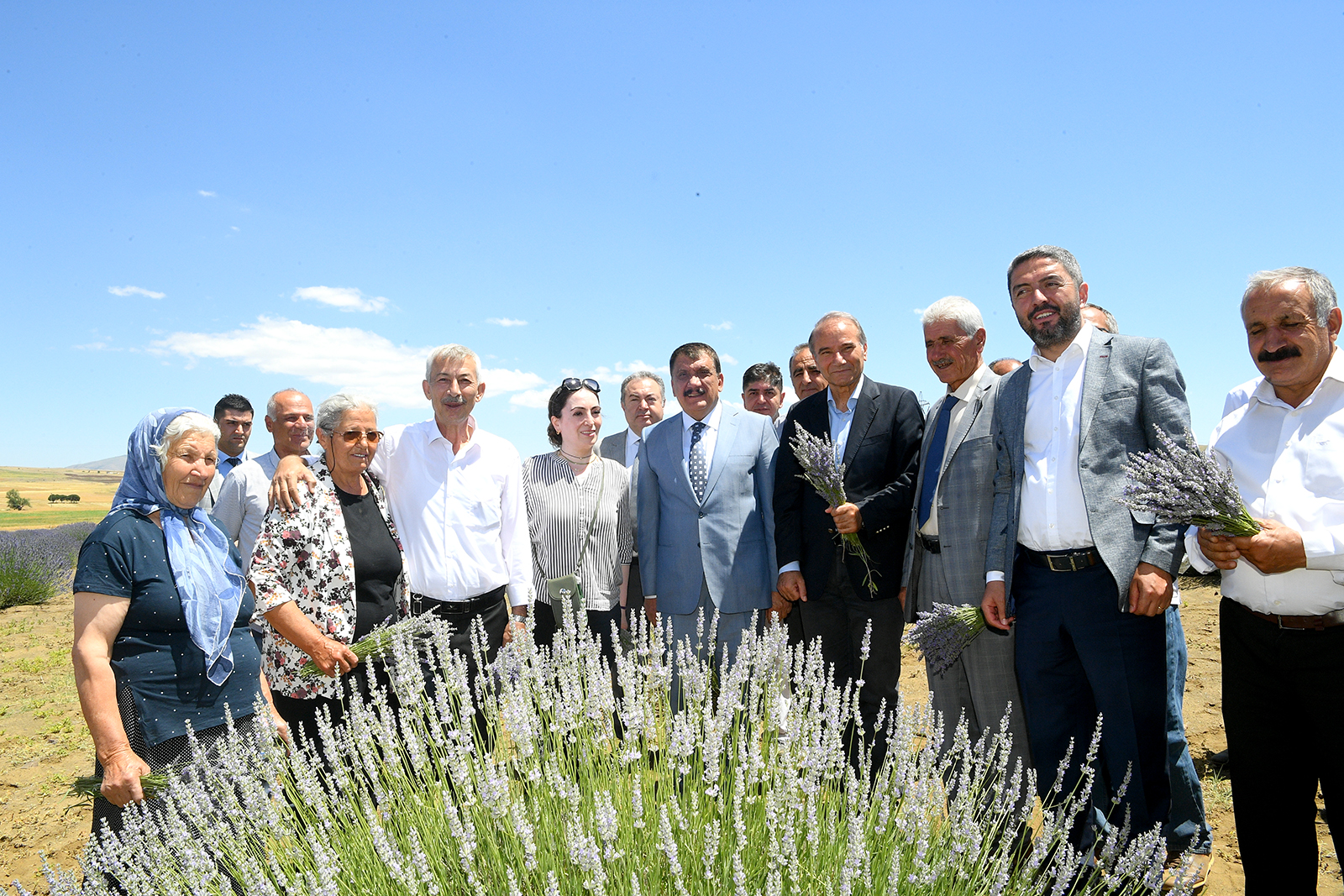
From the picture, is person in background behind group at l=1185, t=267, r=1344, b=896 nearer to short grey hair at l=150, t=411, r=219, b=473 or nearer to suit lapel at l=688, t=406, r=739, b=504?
suit lapel at l=688, t=406, r=739, b=504

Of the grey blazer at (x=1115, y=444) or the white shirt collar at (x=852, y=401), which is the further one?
the white shirt collar at (x=852, y=401)

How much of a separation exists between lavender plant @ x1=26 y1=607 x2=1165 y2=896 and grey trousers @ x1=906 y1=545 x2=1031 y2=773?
2.76 ft

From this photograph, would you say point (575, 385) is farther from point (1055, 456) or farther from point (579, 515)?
point (1055, 456)

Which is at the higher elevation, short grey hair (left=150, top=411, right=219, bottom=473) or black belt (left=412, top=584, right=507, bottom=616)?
short grey hair (left=150, top=411, right=219, bottom=473)

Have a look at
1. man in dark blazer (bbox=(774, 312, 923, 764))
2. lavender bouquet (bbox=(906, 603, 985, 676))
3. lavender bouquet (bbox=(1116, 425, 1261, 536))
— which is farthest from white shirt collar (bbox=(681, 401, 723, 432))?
lavender bouquet (bbox=(1116, 425, 1261, 536))

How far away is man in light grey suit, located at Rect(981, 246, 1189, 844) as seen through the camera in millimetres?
2936

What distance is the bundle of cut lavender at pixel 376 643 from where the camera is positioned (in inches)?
126

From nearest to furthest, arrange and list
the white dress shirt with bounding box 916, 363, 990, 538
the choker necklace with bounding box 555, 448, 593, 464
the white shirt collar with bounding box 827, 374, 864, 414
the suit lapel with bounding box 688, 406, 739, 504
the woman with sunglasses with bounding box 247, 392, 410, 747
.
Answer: the woman with sunglasses with bounding box 247, 392, 410, 747 < the white dress shirt with bounding box 916, 363, 990, 538 < the white shirt collar with bounding box 827, 374, 864, 414 < the suit lapel with bounding box 688, 406, 739, 504 < the choker necklace with bounding box 555, 448, 593, 464

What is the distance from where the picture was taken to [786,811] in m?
2.05

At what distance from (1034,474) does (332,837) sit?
2.79 m

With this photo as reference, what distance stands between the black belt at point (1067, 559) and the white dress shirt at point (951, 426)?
0.49 m

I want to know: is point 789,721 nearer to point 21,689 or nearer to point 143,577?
point 143,577

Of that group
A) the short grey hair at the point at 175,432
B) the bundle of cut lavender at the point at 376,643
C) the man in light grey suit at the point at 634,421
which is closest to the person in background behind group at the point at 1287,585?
the bundle of cut lavender at the point at 376,643

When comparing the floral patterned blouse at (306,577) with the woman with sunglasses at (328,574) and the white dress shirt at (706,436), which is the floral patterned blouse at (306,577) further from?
the white dress shirt at (706,436)
